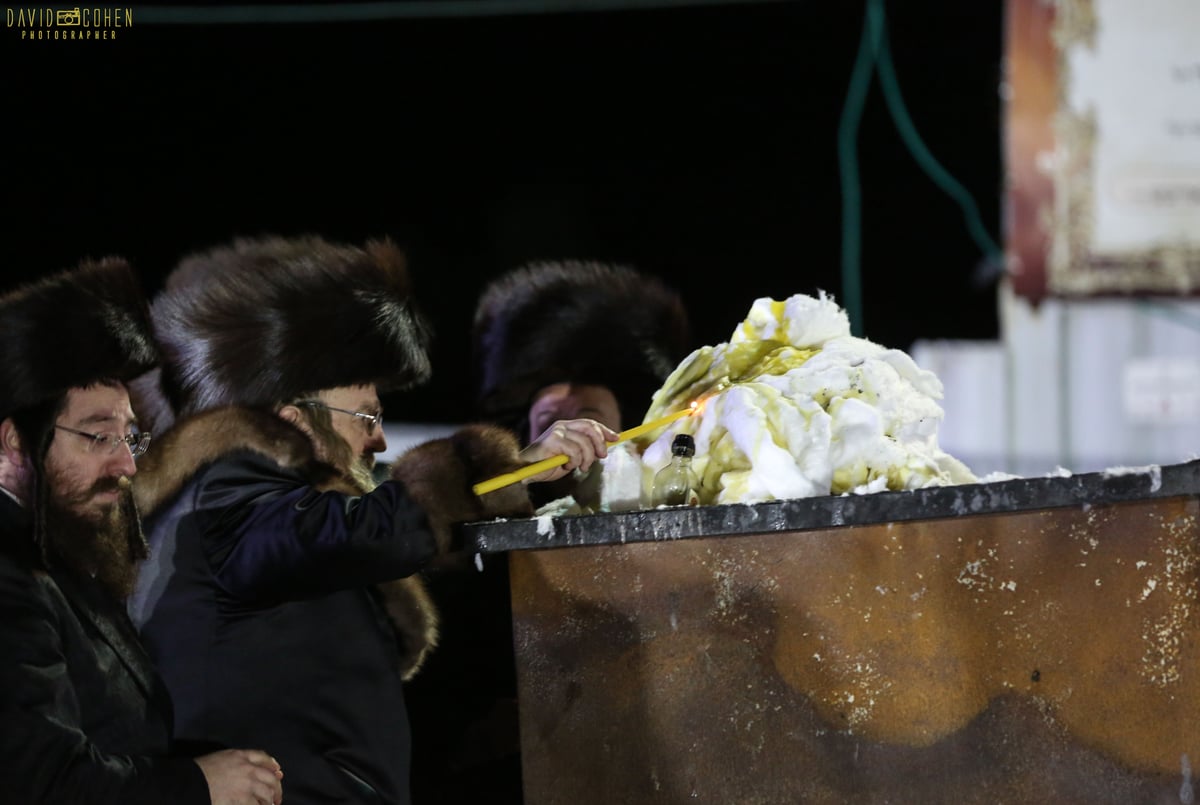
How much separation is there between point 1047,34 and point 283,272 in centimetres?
494

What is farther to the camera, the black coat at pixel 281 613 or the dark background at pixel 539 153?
the dark background at pixel 539 153

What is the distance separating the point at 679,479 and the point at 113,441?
105 cm

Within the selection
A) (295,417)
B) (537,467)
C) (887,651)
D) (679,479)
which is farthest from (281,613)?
(887,651)

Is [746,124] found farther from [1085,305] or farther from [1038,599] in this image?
[1038,599]

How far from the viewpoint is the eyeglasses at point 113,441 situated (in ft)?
8.86

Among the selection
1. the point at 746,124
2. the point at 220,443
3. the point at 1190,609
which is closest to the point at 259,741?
the point at 220,443

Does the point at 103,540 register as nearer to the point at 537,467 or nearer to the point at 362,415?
the point at 362,415

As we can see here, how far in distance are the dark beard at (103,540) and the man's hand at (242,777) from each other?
0.39 meters

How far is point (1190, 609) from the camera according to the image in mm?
2424

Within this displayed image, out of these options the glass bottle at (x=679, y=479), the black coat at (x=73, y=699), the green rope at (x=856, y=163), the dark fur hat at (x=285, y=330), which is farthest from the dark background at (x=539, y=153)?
the black coat at (x=73, y=699)

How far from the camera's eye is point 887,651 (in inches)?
96.8

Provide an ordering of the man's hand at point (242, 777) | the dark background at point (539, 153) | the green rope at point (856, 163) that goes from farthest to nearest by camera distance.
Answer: the dark background at point (539, 153) < the green rope at point (856, 163) < the man's hand at point (242, 777)

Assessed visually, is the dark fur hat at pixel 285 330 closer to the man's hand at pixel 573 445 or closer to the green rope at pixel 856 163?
the man's hand at pixel 573 445

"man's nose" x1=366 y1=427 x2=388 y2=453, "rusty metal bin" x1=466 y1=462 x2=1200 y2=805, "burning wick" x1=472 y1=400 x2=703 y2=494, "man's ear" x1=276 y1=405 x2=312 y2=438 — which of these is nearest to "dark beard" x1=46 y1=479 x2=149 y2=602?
"man's ear" x1=276 y1=405 x2=312 y2=438
